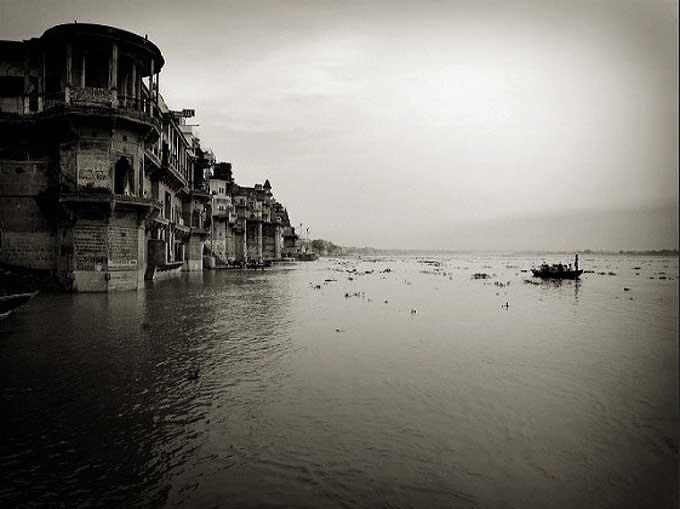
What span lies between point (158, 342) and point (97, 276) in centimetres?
1364

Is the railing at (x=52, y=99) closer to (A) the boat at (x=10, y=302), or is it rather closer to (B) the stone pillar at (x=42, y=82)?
(B) the stone pillar at (x=42, y=82)

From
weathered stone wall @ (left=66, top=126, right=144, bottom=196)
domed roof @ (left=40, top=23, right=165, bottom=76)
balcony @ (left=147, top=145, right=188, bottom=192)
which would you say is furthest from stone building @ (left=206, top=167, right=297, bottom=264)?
domed roof @ (left=40, top=23, right=165, bottom=76)

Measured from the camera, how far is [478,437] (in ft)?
23.7

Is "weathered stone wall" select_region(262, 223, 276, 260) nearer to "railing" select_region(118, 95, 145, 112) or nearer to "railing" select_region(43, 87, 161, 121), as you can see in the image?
"railing" select_region(118, 95, 145, 112)

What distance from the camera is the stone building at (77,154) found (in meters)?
23.7

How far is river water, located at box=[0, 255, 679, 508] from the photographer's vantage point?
559cm

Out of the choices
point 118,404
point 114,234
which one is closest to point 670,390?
point 118,404

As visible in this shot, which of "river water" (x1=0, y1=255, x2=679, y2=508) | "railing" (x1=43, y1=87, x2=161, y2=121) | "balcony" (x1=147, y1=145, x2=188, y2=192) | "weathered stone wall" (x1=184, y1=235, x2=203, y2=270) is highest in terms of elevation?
"railing" (x1=43, y1=87, x2=161, y2=121)

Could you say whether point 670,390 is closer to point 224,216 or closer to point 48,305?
point 48,305

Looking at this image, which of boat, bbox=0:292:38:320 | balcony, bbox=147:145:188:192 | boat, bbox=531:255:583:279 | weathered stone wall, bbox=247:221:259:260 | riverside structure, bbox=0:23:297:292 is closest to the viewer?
boat, bbox=0:292:38:320

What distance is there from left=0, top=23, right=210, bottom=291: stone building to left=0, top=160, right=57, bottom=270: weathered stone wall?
2.3 inches

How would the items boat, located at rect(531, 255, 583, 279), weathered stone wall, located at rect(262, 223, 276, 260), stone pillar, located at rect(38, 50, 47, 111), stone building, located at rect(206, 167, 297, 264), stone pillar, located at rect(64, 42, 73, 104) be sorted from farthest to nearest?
weathered stone wall, located at rect(262, 223, 276, 260) < stone building, located at rect(206, 167, 297, 264) < boat, located at rect(531, 255, 583, 279) < stone pillar, located at rect(38, 50, 47, 111) < stone pillar, located at rect(64, 42, 73, 104)

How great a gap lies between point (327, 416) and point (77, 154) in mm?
23494

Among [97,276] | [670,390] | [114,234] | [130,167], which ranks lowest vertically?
[670,390]
